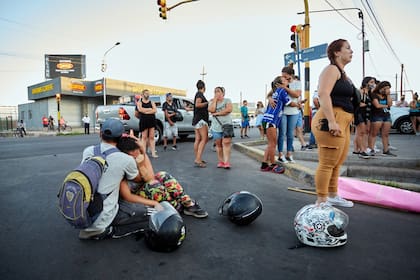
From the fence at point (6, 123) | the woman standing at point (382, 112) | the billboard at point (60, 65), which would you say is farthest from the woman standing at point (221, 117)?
the billboard at point (60, 65)

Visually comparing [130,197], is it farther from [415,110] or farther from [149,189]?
[415,110]

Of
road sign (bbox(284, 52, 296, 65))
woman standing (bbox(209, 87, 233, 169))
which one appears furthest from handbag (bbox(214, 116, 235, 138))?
road sign (bbox(284, 52, 296, 65))

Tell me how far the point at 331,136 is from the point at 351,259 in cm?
126

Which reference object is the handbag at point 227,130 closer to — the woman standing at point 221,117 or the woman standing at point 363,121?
the woman standing at point 221,117

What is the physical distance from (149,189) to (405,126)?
45.8 feet

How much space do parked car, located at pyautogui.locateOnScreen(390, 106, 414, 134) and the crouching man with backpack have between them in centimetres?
1394

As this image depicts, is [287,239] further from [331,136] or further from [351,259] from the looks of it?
[331,136]

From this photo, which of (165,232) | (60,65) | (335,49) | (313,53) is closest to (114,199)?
(165,232)

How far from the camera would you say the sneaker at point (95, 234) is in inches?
98.7

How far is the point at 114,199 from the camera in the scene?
2.53 meters

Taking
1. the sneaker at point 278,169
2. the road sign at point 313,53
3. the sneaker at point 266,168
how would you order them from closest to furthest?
the sneaker at point 278,169 < the sneaker at point 266,168 < the road sign at point 313,53

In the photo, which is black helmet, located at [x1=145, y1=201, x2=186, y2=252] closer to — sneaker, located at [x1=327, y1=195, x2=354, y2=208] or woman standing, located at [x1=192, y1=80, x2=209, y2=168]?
sneaker, located at [x1=327, y1=195, x2=354, y2=208]

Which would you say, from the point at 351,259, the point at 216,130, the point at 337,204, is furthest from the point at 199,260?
the point at 216,130

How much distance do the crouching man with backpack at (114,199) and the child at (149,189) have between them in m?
0.08
